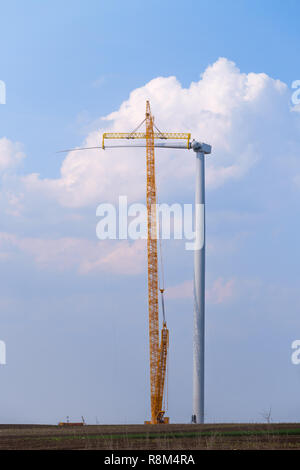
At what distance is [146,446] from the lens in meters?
43.0

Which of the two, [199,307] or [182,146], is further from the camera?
[182,146]

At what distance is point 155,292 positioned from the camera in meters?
149

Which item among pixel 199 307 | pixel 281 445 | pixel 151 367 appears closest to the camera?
pixel 281 445
